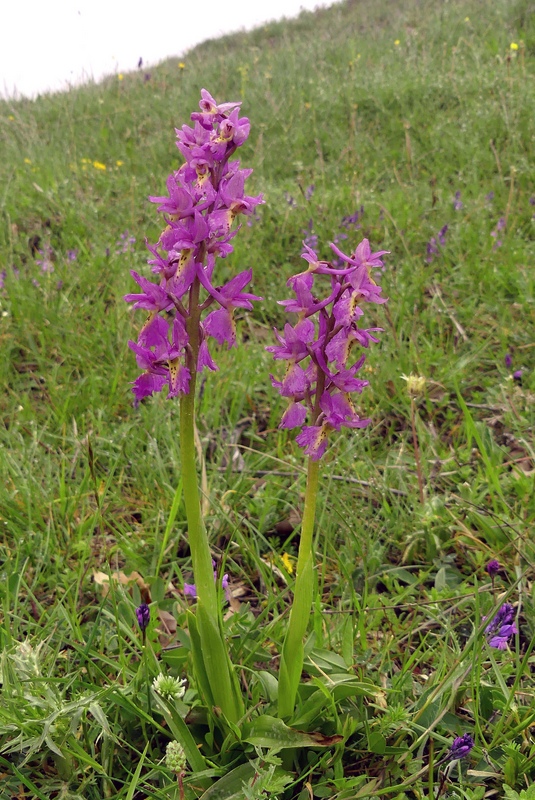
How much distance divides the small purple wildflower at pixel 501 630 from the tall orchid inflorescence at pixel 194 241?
99cm

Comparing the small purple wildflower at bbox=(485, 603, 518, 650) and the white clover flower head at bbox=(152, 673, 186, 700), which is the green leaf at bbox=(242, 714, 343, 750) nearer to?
the white clover flower head at bbox=(152, 673, 186, 700)

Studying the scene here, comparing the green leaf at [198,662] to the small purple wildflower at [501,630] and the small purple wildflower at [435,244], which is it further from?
the small purple wildflower at [435,244]

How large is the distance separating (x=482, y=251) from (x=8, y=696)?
337 cm

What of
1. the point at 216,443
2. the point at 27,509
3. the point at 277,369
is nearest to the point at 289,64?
the point at 277,369

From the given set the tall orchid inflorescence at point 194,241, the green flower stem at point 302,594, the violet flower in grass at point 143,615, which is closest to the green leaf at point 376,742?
the green flower stem at point 302,594

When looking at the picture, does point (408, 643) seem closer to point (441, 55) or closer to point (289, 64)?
point (441, 55)

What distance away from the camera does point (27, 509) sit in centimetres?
224

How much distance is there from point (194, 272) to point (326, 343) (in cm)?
28

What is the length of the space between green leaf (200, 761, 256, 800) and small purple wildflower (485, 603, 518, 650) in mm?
673

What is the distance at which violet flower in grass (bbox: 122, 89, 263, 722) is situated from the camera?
44.1 inches

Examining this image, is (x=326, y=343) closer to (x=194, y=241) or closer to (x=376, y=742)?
(x=194, y=241)

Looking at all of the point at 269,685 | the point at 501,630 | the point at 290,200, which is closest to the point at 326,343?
the point at 269,685

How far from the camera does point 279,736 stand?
1325 mm

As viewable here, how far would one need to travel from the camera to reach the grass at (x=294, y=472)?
1465 mm
